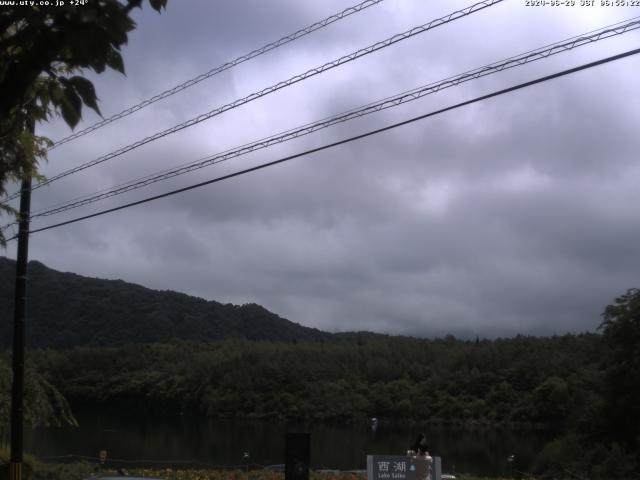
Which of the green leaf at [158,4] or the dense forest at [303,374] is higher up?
the green leaf at [158,4]

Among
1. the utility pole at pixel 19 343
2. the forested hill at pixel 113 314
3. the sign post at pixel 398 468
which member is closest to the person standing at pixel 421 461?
the sign post at pixel 398 468

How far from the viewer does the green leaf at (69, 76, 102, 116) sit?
4582 millimetres

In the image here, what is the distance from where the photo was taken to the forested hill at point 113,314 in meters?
116

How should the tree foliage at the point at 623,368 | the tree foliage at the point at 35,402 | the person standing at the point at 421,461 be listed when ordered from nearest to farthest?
the person standing at the point at 421,461, the tree foliage at the point at 35,402, the tree foliage at the point at 623,368

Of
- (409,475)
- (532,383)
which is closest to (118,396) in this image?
(532,383)

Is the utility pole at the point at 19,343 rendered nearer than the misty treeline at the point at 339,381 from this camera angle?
Yes

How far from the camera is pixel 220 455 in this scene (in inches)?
2003

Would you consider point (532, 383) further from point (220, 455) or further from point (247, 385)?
point (220, 455)

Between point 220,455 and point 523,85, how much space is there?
4375 cm

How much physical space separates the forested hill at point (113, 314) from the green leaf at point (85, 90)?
69861 mm

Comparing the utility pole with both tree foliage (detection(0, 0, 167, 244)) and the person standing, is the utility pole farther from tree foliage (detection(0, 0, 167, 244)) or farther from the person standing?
tree foliage (detection(0, 0, 167, 244))

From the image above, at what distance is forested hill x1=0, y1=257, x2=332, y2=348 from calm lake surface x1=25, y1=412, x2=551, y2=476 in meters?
14.7

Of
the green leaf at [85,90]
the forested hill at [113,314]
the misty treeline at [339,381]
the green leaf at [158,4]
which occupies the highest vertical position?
the forested hill at [113,314]

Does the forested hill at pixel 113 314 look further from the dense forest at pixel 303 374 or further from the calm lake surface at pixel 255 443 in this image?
the calm lake surface at pixel 255 443
